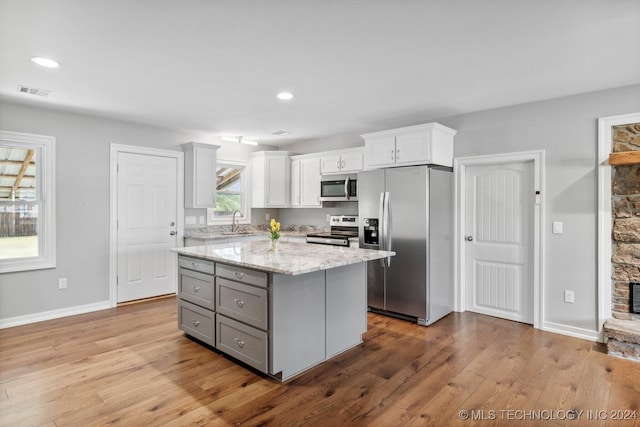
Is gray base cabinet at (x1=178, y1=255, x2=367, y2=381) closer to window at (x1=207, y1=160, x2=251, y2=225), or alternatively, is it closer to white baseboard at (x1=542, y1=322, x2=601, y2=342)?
white baseboard at (x1=542, y1=322, x2=601, y2=342)

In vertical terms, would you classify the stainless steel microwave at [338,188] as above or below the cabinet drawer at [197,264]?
above

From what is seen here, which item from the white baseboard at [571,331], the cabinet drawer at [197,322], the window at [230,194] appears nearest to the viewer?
the cabinet drawer at [197,322]

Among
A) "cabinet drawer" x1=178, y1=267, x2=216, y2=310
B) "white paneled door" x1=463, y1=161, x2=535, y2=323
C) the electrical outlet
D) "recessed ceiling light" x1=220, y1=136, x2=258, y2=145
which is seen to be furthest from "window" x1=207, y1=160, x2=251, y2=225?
the electrical outlet

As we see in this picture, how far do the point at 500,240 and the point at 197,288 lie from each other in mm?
3310

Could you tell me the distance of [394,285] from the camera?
421 centimetres

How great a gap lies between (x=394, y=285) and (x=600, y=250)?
2.00m

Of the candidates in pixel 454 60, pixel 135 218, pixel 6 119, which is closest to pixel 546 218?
pixel 454 60

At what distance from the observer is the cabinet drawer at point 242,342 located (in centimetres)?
264

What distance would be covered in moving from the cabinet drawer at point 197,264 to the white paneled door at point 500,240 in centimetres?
299

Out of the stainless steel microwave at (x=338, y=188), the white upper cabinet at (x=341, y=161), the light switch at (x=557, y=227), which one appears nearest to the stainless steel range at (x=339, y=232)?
the stainless steel microwave at (x=338, y=188)

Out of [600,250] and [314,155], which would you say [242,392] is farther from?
[314,155]

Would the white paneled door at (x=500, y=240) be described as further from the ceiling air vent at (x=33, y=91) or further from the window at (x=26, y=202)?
the window at (x=26, y=202)

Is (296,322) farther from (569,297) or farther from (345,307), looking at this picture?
(569,297)

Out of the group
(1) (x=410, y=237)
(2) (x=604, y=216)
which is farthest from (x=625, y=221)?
(1) (x=410, y=237)
